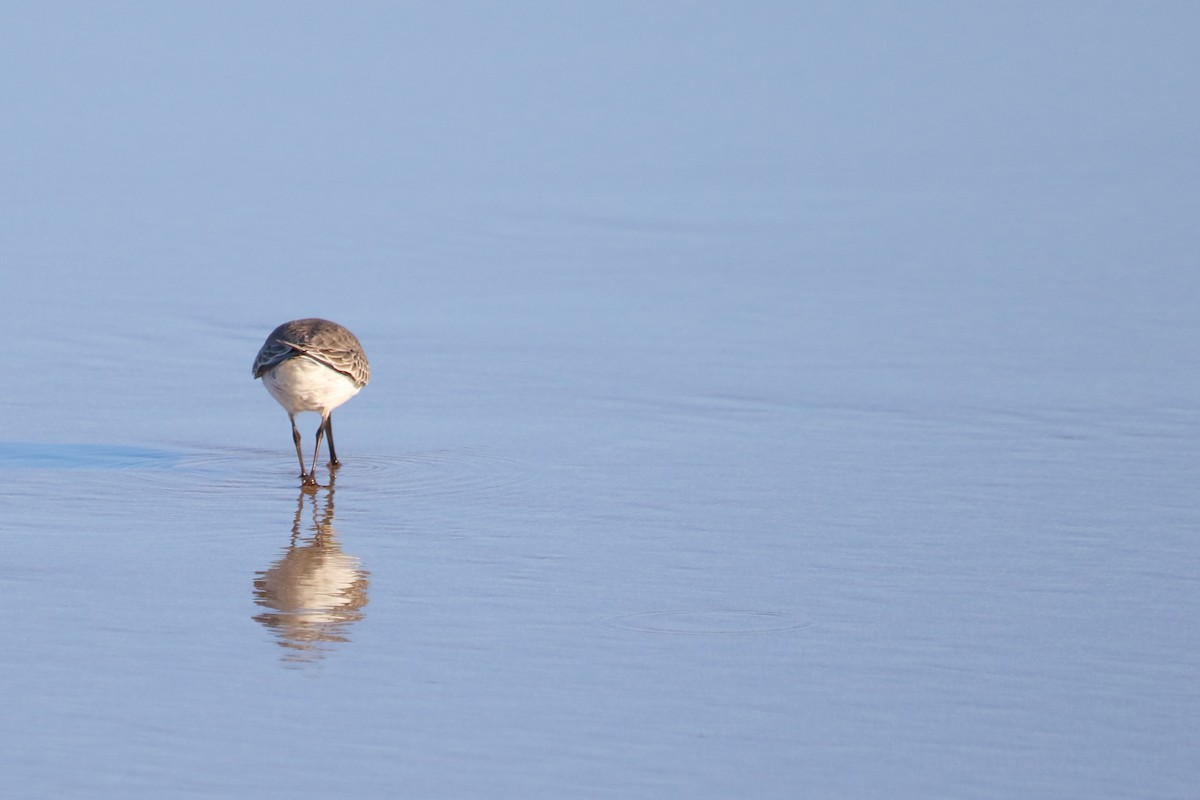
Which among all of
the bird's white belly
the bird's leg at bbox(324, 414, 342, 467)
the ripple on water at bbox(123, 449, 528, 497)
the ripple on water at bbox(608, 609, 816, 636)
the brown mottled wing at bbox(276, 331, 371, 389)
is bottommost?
the ripple on water at bbox(608, 609, 816, 636)

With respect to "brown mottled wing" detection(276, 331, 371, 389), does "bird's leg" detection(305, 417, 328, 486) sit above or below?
below

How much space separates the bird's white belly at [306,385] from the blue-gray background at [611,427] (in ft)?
0.97

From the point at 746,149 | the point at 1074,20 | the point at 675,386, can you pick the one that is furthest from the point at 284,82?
the point at 675,386

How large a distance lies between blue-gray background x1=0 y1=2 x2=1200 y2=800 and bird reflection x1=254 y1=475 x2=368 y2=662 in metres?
0.03

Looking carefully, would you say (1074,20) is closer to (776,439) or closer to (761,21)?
(761,21)

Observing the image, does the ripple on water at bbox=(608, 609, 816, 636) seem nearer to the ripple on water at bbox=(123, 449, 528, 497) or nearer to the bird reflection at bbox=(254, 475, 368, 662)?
the bird reflection at bbox=(254, 475, 368, 662)

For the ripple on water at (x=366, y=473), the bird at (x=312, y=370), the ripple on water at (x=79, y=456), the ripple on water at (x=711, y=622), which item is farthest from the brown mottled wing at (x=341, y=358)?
the ripple on water at (x=711, y=622)

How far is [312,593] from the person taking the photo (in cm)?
736

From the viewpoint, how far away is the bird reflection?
22.2ft

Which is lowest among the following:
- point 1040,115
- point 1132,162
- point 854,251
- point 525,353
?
point 525,353

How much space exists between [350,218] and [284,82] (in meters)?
5.79

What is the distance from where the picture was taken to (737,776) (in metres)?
5.65

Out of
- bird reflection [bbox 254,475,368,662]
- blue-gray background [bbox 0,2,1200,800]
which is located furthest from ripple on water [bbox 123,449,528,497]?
bird reflection [bbox 254,475,368,662]

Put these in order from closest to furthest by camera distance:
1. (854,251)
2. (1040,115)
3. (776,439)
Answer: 1. (776,439)
2. (854,251)
3. (1040,115)
